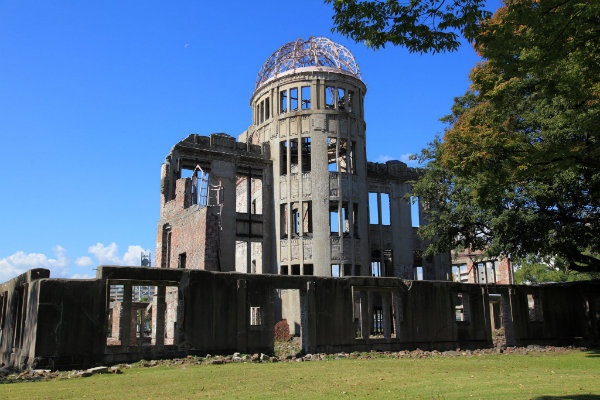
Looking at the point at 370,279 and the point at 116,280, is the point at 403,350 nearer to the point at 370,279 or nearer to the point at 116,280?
the point at 370,279

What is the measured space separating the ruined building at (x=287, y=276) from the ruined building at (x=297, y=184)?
0.08 m

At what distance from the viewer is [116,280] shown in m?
17.0

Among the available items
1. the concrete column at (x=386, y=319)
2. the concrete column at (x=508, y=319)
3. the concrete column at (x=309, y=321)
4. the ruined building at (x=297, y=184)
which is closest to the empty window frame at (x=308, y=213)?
the ruined building at (x=297, y=184)

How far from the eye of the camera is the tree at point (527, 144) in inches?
354

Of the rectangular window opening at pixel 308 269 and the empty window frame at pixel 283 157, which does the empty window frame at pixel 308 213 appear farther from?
the empty window frame at pixel 283 157

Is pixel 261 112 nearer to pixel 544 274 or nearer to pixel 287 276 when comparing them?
pixel 287 276

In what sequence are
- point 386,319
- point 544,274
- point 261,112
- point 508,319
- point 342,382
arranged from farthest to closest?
point 544,274
point 261,112
point 508,319
point 386,319
point 342,382

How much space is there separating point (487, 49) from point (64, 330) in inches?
520

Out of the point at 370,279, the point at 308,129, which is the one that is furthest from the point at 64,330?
the point at 308,129

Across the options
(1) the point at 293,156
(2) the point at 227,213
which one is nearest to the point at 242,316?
(2) the point at 227,213

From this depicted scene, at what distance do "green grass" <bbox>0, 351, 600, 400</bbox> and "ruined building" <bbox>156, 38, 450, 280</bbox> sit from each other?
13.7m

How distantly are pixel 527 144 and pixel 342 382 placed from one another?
279 inches

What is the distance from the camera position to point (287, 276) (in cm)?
1961

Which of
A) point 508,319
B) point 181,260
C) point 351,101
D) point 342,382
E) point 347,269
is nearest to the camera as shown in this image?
point 342,382
